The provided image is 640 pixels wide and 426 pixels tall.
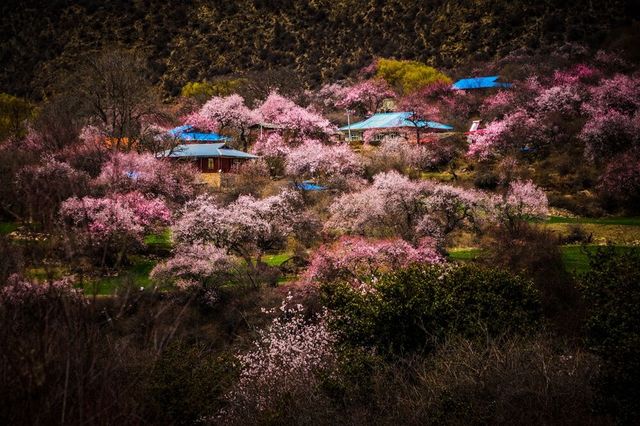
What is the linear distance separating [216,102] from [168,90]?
38.7 m

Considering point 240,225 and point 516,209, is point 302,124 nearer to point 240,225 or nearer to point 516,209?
point 240,225

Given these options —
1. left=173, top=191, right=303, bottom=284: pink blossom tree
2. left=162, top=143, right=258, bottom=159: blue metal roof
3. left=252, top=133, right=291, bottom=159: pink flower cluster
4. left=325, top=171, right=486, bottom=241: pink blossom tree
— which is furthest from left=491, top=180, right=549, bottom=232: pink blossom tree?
left=162, top=143, right=258, bottom=159: blue metal roof

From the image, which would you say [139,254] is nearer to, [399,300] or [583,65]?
[399,300]

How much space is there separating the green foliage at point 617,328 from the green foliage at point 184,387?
1003 cm

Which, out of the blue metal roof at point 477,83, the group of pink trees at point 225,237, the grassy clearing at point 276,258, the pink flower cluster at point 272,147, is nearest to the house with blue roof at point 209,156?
the pink flower cluster at point 272,147

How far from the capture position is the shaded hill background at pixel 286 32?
90438 millimetres

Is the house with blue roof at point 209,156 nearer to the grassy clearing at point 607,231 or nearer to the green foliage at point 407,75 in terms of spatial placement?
the grassy clearing at point 607,231

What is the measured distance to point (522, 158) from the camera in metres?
54.7

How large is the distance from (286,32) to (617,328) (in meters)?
105

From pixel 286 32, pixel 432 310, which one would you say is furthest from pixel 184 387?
pixel 286 32

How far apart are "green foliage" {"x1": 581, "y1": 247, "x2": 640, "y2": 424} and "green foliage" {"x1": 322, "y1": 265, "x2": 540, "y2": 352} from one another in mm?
8817

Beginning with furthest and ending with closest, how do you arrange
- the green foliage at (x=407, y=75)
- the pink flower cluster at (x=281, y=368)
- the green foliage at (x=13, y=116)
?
the green foliage at (x=407, y=75) → the green foliage at (x=13, y=116) → the pink flower cluster at (x=281, y=368)

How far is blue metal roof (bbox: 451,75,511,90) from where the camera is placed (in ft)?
257

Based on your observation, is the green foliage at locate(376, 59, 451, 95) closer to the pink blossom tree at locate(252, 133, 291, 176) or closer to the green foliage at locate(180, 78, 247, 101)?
the green foliage at locate(180, 78, 247, 101)
